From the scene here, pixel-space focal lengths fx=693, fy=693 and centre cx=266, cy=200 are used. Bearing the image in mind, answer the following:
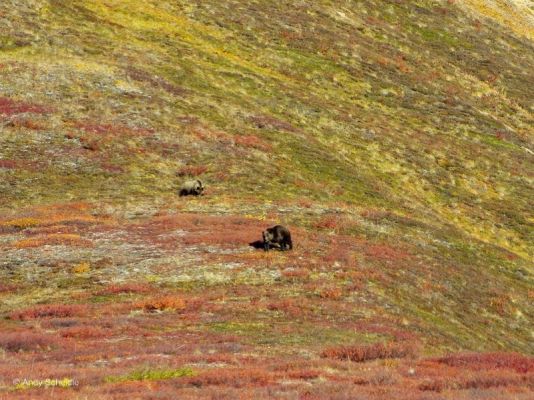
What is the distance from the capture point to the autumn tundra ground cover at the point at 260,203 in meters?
20.3

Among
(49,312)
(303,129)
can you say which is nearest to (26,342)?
(49,312)

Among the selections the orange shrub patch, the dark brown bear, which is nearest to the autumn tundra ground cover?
the orange shrub patch

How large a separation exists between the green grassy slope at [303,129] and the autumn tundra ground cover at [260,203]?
28cm

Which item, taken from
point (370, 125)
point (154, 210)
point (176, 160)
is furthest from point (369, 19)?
point (154, 210)

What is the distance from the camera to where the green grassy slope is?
44844mm

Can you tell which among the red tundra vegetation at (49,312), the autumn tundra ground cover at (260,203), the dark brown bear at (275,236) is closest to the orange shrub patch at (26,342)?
the autumn tundra ground cover at (260,203)

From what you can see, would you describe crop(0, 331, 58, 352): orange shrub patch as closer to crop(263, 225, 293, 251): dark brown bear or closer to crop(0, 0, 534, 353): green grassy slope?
crop(0, 0, 534, 353): green grassy slope

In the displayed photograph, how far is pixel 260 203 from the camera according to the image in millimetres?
48031

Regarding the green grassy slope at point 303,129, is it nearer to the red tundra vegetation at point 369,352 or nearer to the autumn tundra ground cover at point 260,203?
the autumn tundra ground cover at point 260,203

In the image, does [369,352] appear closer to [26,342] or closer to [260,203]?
[26,342]

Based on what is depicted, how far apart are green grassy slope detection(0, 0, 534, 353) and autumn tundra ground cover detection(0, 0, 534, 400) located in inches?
11.0

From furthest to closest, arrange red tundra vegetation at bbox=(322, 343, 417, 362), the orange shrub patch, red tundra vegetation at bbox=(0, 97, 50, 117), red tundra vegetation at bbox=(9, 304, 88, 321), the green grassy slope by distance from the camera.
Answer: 1. red tundra vegetation at bbox=(0, 97, 50, 117)
2. the green grassy slope
3. red tundra vegetation at bbox=(9, 304, 88, 321)
4. the orange shrub patch
5. red tundra vegetation at bbox=(322, 343, 417, 362)

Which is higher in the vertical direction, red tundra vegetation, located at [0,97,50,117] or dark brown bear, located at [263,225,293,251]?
dark brown bear, located at [263,225,293,251]

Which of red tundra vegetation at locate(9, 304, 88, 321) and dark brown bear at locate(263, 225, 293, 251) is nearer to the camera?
red tundra vegetation at locate(9, 304, 88, 321)
